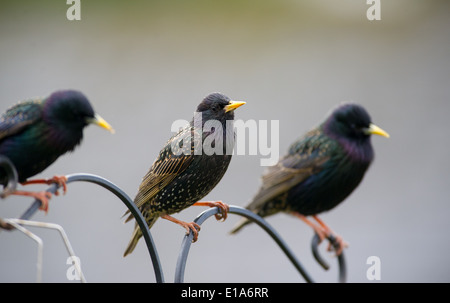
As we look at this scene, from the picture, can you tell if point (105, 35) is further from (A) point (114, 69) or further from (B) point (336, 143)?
(B) point (336, 143)

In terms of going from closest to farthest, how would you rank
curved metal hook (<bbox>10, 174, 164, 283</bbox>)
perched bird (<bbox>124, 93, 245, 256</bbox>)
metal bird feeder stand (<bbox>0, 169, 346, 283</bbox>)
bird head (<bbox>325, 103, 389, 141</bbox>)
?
1. metal bird feeder stand (<bbox>0, 169, 346, 283</bbox>)
2. curved metal hook (<bbox>10, 174, 164, 283</bbox>)
3. perched bird (<bbox>124, 93, 245, 256</bbox>)
4. bird head (<bbox>325, 103, 389, 141</bbox>)

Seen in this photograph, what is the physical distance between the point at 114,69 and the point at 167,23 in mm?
1243

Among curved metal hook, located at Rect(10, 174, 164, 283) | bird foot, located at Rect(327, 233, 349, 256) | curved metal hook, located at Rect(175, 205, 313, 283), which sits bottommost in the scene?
bird foot, located at Rect(327, 233, 349, 256)

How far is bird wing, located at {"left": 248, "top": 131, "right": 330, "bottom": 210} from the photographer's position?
388 centimetres

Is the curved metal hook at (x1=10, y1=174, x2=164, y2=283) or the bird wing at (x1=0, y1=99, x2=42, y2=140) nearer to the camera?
the curved metal hook at (x1=10, y1=174, x2=164, y2=283)

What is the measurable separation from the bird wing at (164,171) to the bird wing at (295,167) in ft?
4.59

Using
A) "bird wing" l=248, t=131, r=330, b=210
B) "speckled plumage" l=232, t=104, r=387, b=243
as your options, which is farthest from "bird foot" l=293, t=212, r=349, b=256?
"bird wing" l=248, t=131, r=330, b=210

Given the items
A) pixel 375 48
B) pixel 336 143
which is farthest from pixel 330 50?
pixel 336 143

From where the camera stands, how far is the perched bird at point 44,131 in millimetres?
2260

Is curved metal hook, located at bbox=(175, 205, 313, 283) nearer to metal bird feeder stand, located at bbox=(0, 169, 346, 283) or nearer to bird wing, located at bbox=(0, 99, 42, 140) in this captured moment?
metal bird feeder stand, located at bbox=(0, 169, 346, 283)

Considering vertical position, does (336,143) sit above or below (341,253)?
above

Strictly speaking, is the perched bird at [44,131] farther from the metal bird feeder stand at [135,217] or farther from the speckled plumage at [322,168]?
the speckled plumage at [322,168]
